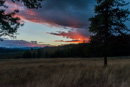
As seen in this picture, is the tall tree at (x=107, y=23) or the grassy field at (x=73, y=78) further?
the tall tree at (x=107, y=23)

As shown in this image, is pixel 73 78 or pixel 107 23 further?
pixel 107 23

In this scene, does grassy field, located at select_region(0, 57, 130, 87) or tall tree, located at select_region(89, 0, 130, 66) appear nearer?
grassy field, located at select_region(0, 57, 130, 87)

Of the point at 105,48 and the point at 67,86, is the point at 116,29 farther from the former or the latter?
the point at 67,86

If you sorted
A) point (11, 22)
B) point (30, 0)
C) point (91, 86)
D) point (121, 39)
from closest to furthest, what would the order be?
point (91, 86) → point (30, 0) → point (11, 22) → point (121, 39)

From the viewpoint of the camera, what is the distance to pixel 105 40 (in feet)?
40.7

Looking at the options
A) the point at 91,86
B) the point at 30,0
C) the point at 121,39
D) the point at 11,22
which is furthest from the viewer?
the point at 121,39

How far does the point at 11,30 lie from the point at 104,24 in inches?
366

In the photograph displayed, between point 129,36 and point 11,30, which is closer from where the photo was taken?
point 11,30

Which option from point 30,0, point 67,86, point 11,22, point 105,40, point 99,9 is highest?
point 99,9

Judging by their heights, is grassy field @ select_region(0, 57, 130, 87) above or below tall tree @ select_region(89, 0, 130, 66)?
below

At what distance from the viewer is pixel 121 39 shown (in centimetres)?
1227

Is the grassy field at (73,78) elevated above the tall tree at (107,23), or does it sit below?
below

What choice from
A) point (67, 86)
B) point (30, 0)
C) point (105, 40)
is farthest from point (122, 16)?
point (67, 86)

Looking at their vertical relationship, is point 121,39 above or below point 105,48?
above
